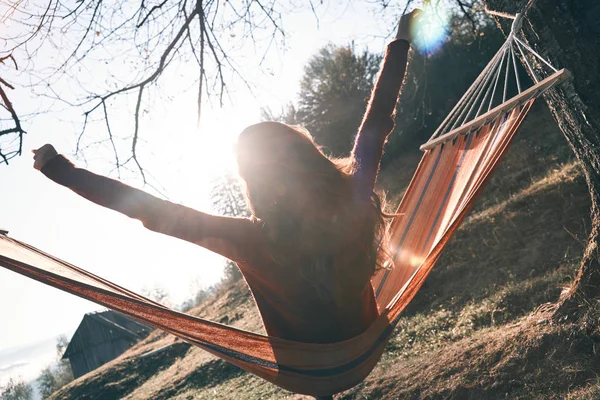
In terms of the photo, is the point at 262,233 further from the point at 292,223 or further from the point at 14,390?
the point at 14,390

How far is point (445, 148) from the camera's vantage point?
8.69ft

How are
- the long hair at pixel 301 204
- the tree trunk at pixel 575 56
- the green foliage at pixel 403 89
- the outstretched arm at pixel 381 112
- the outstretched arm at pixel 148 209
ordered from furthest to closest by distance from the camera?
the green foliage at pixel 403 89, the tree trunk at pixel 575 56, the outstretched arm at pixel 381 112, the long hair at pixel 301 204, the outstretched arm at pixel 148 209

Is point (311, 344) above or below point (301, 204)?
below

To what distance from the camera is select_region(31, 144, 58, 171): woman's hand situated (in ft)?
4.20

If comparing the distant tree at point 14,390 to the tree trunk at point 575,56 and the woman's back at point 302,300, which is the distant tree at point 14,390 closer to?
the woman's back at point 302,300

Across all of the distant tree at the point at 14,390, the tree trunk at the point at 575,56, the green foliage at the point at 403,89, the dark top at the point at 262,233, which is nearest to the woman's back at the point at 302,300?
the dark top at the point at 262,233

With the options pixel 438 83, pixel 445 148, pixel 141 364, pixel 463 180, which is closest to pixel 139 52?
pixel 445 148

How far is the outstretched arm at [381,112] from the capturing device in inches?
61.6

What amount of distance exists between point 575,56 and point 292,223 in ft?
5.33

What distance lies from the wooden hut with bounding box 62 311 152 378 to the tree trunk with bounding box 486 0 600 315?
21.5m

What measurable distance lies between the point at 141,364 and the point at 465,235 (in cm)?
689

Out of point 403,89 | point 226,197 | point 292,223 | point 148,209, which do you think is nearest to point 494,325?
point 292,223

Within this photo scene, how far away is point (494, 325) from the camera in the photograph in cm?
358

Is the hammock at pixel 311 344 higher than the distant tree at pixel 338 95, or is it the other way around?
the distant tree at pixel 338 95
